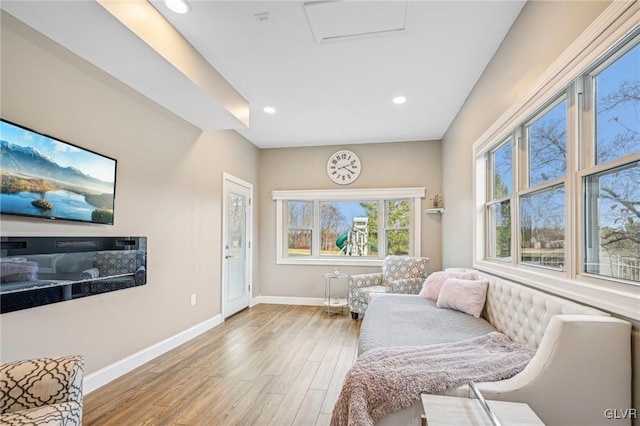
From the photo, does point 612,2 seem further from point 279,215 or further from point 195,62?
point 279,215

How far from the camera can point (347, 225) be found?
547 centimetres

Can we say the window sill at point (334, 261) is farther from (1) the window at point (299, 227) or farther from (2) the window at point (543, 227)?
(2) the window at point (543, 227)

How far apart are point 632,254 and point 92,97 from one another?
3.42m

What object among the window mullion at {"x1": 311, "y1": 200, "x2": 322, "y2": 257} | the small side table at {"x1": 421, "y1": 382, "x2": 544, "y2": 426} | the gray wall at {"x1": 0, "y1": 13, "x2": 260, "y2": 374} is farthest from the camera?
the window mullion at {"x1": 311, "y1": 200, "x2": 322, "y2": 257}

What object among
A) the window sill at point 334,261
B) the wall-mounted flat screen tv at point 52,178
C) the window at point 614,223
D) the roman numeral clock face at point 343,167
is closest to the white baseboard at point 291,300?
the window sill at point 334,261

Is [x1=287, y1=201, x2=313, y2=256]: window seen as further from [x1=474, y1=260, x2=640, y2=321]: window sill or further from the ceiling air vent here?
[x1=474, y1=260, x2=640, y2=321]: window sill

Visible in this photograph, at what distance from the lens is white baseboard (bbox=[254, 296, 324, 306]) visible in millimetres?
5309

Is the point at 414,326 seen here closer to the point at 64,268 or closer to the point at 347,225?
the point at 64,268

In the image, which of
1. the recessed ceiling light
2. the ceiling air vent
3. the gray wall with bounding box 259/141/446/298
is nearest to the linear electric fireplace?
the recessed ceiling light

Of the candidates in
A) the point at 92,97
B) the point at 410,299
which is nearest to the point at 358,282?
the point at 410,299

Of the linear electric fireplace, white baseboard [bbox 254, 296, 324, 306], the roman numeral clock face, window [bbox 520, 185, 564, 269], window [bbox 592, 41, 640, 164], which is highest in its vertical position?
the roman numeral clock face

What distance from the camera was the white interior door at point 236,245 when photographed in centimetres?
437

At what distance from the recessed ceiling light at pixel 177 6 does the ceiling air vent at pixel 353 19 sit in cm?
80

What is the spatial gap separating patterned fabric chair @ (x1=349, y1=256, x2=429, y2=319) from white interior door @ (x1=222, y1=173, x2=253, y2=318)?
5.71 ft
